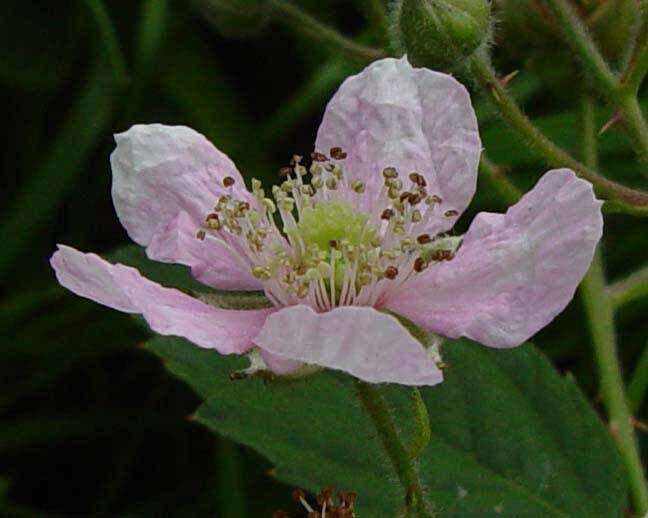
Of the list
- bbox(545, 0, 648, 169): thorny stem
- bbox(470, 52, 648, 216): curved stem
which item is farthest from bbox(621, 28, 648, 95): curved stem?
bbox(470, 52, 648, 216): curved stem

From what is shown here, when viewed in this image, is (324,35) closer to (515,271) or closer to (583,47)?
(583,47)

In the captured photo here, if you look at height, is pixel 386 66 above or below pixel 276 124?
above

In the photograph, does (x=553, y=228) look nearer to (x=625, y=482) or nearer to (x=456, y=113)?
(x=456, y=113)

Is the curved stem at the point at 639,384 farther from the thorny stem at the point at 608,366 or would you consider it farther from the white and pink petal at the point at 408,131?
the white and pink petal at the point at 408,131

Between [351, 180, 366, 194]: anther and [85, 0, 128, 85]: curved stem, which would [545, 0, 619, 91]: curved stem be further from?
[85, 0, 128, 85]: curved stem

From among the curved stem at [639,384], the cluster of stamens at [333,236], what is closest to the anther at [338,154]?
the cluster of stamens at [333,236]

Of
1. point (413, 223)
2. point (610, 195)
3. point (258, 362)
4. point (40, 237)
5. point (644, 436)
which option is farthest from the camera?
point (40, 237)

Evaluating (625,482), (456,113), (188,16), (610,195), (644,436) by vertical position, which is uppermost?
(456,113)

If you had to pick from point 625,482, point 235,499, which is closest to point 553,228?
point 625,482
